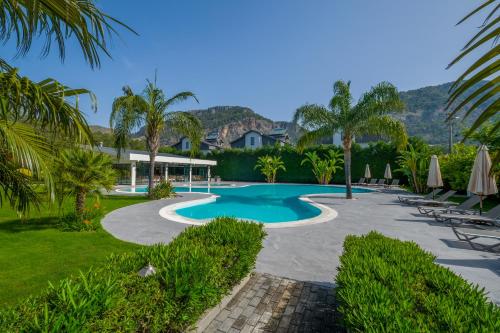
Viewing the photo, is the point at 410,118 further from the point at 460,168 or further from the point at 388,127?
the point at 388,127

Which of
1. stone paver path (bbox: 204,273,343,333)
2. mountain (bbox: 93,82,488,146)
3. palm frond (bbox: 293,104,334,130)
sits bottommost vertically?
stone paver path (bbox: 204,273,343,333)

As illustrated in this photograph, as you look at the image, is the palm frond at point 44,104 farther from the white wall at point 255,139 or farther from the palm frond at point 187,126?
the white wall at point 255,139

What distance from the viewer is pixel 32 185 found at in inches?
126

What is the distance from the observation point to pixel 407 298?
7.35 feet

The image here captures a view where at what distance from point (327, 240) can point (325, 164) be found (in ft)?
72.3

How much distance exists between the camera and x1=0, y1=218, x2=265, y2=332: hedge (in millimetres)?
1675

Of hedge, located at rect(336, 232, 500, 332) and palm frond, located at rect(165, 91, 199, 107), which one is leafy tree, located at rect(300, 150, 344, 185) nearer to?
palm frond, located at rect(165, 91, 199, 107)

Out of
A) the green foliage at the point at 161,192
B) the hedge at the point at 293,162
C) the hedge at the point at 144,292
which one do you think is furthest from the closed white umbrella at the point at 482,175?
the hedge at the point at 293,162

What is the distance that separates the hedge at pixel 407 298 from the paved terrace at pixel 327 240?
1597 millimetres

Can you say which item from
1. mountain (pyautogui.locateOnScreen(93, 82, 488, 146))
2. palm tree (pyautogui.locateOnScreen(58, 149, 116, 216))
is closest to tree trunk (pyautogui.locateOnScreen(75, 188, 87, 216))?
palm tree (pyautogui.locateOnScreen(58, 149, 116, 216))

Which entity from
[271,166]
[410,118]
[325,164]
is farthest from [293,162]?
[410,118]

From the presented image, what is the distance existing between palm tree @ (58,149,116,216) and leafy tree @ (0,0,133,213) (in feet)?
15.5

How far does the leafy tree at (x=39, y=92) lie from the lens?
2.22 meters

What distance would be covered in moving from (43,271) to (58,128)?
10.1ft
